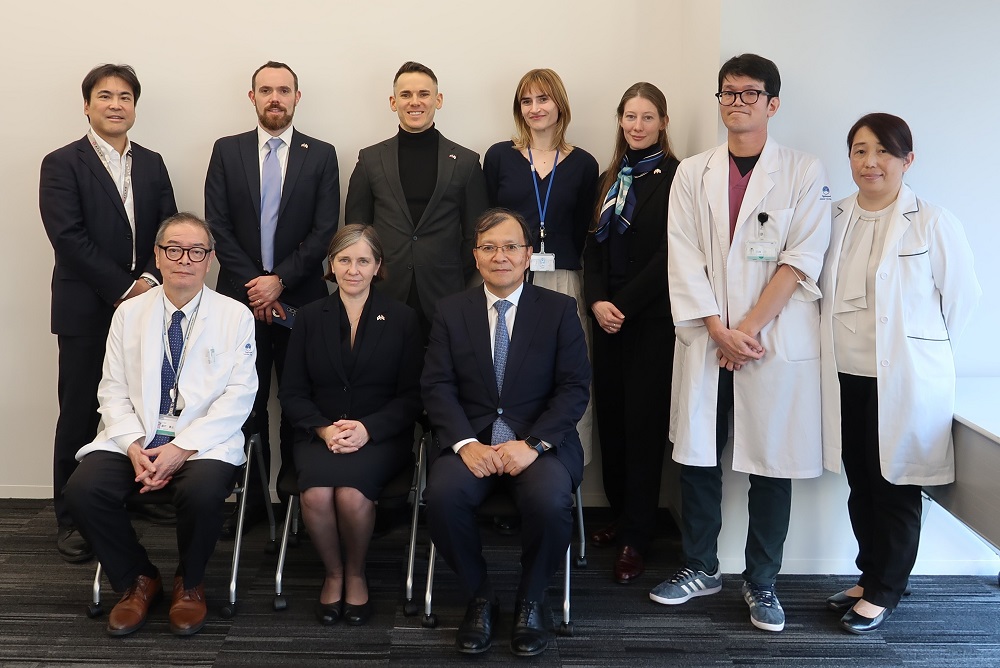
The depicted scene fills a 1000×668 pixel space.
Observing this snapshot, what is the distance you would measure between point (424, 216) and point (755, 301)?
1.44 m

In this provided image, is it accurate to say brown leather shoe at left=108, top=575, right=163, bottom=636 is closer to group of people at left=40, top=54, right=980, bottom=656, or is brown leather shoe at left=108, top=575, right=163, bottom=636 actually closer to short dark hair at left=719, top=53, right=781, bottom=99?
group of people at left=40, top=54, right=980, bottom=656

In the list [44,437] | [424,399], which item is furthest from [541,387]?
[44,437]

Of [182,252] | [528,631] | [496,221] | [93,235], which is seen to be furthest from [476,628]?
[93,235]

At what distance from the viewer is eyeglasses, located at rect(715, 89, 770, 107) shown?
2.94 metres

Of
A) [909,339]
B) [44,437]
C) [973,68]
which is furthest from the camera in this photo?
[44,437]

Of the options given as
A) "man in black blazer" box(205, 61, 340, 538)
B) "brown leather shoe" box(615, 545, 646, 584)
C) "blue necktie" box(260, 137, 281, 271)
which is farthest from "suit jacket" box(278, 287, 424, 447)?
"brown leather shoe" box(615, 545, 646, 584)

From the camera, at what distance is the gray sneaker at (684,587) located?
316cm

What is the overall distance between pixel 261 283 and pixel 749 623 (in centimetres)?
237

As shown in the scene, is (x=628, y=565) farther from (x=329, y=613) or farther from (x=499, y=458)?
(x=329, y=613)

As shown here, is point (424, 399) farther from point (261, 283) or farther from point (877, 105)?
point (877, 105)

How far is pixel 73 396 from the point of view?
363cm

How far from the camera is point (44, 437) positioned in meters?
4.16

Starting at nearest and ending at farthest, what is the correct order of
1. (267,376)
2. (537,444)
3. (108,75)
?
(537,444) → (108,75) → (267,376)

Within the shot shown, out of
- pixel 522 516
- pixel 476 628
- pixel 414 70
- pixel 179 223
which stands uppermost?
pixel 414 70
